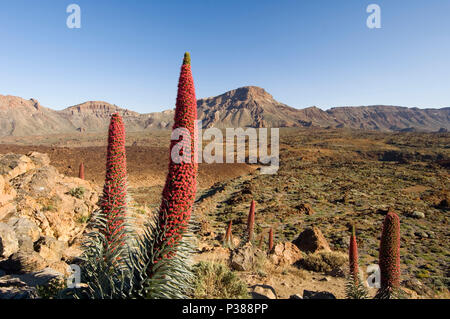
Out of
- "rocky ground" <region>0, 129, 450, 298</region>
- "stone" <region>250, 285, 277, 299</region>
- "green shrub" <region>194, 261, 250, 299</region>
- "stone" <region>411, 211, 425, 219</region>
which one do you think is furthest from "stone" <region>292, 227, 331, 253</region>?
"stone" <region>411, 211, 425, 219</region>

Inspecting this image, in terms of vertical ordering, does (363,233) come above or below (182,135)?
below

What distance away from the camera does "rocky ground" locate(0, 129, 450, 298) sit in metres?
6.61

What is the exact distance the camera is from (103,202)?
2594 mm

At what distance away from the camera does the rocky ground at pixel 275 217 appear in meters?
6.61

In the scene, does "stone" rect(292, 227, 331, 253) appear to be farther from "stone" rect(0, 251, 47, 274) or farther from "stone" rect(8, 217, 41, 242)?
"stone" rect(8, 217, 41, 242)

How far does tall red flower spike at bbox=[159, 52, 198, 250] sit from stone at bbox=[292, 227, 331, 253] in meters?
10.7

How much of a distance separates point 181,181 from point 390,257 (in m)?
4.16

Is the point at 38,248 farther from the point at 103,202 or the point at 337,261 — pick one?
the point at 337,261

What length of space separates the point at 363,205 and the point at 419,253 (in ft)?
29.7

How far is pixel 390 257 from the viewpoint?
166 inches

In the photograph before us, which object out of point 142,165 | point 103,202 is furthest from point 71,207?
point 142,165

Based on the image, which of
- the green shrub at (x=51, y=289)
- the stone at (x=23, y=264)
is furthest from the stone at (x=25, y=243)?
the green shrub at (x=51, y=289)

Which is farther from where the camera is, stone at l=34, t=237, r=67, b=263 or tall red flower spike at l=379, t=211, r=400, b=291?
stone at l=34, t=237, r=67, b=263

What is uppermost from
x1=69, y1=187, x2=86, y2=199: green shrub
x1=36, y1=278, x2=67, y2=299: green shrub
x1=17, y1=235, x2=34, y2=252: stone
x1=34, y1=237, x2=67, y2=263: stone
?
x1=69, y1=187, x2=86, y2=199: green shrub
